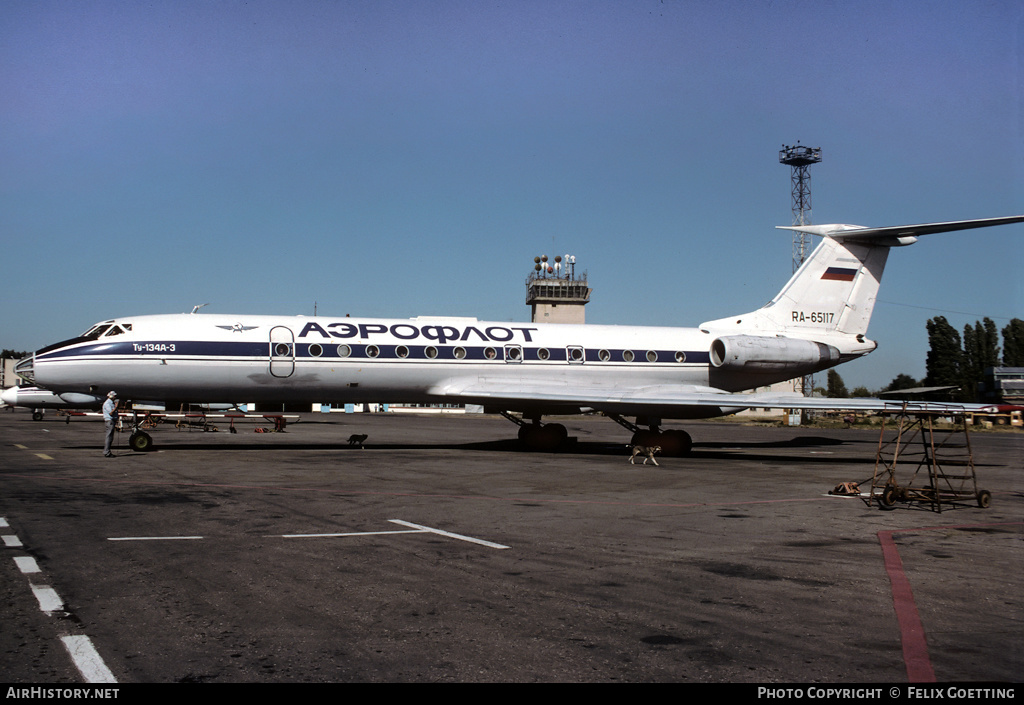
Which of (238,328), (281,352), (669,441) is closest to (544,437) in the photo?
(669,441)

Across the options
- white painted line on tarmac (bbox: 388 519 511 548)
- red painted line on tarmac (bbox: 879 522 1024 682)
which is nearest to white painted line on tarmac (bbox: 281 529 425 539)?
white painted line on tarmac (bbox: 388 519 511 548)

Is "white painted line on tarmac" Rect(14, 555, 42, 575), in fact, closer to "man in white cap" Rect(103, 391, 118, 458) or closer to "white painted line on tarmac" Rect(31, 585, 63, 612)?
"white painted line on tarmac" Rect(31, 585, 63, 612)

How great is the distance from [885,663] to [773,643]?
713mm

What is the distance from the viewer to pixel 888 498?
→ 12961mm

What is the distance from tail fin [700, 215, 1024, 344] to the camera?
2758 centimetres

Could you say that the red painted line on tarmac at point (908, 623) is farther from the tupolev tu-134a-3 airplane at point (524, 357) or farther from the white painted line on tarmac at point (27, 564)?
the tupolev tu-134a-3 airplane at point (524, 357)

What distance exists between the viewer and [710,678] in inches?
188

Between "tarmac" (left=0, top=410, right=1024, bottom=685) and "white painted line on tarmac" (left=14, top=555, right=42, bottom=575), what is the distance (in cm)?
4

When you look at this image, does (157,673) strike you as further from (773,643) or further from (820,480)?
(820,480)

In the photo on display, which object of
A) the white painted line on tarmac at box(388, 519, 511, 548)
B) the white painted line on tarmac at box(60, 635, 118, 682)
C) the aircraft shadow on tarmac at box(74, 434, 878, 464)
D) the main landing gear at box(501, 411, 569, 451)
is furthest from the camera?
the main landing gear at box(501, 411, 569, 451)

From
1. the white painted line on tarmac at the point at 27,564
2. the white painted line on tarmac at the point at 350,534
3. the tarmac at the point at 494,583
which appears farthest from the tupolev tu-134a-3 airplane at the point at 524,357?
the white painted line on tarmac at the point at 27,564

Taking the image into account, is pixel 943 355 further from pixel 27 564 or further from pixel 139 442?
pixel 27 564


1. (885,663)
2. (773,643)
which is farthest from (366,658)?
(885,663)

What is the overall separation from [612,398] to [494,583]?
15.9 metres
